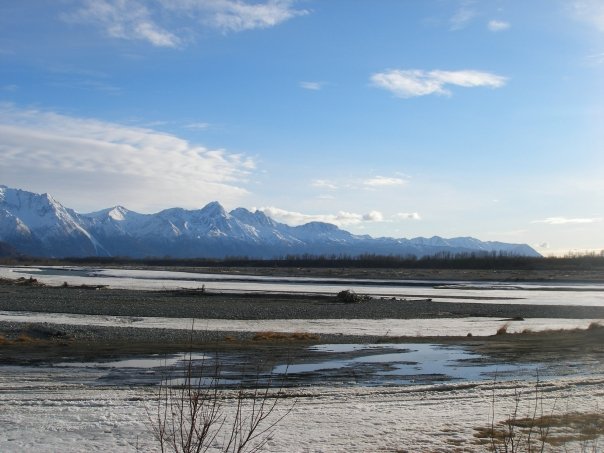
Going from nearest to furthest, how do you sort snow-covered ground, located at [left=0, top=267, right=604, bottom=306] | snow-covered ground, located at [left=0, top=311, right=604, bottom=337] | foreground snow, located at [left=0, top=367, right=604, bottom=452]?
foreground snow, located at [left=0, top=367, right=604, bottom=452], snow-covered ground, located at [left=0, top=311, right=604, bottom=337], snow-covered ground, located at [left=0, top=267, right=604, bottom=306]

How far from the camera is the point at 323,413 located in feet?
44.9

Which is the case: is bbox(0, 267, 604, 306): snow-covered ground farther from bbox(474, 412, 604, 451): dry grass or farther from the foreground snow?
bbox(474, 412, 604, 451): dry grass

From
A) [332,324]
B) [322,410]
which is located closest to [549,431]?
[322,410]

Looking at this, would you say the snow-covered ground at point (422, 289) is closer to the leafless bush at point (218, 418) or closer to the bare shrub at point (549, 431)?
the bare shrub at point (549, 431)

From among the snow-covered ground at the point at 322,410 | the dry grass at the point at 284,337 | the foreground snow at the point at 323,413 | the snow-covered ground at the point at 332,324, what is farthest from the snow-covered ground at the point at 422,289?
the foreground snow at the point at 323,413

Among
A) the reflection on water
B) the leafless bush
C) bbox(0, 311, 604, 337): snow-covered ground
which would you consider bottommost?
bbox(0, 311, 604, 337): snow-covered ground

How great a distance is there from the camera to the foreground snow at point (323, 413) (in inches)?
441

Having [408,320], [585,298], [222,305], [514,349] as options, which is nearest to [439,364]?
[514,349]

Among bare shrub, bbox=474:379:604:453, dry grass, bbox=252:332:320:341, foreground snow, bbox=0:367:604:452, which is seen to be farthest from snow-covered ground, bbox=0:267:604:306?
bare shrub, bbox=474:379:604:453

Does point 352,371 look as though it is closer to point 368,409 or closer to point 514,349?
point 368,409

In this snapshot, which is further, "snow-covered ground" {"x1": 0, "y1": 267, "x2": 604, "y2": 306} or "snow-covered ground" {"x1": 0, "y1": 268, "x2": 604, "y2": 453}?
"snow-covered ground" {"x1": 0, "y1": 267, "x2": 604, "y2": 306}

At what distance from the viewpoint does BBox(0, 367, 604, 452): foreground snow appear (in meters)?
11.2

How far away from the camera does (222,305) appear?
50.8 meters

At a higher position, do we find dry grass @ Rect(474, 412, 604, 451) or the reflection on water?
dry grass @ Rect(474, 412, 604, 451)
